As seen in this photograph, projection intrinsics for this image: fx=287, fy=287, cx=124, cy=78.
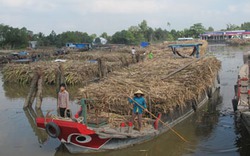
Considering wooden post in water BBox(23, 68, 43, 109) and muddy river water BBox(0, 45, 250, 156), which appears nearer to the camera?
muddy river water BBox(0, 45, 250, 156)

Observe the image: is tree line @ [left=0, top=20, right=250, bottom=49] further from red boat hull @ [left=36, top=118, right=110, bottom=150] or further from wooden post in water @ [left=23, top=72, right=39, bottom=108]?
red boat hull @ [left=36, top=118, right=110, bottom=150]

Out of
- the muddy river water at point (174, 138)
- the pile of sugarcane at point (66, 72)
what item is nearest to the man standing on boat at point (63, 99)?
the muddy river water at point (174, 138)

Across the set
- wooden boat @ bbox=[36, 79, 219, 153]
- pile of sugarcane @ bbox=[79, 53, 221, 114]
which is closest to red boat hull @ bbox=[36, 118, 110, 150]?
wooden boat @ bbox=[36, 79, 219, 153]

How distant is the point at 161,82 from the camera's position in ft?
35.9

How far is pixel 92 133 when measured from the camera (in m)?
8.06

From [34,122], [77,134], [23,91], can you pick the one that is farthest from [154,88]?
[23,91]

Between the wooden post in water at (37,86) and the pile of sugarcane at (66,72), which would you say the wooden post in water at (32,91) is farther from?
the pile of sugarcane at (66,72)

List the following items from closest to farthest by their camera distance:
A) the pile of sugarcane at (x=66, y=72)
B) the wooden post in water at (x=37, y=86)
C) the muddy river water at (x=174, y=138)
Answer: the muddy river water at (x=174, y=138) < the wooden post in water at (x=37, y=86) < the pile of sugarcane at (x=66, y=72)

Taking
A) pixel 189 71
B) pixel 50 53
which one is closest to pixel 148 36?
pixel 50 53

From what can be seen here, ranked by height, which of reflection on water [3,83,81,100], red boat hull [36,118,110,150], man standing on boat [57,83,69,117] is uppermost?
man standing on boat [57,83,69,117]

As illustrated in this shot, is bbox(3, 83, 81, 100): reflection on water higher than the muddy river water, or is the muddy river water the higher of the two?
bbox(3, 83, 81, 100): reflection on water

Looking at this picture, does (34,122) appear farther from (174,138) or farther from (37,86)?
(174,138)

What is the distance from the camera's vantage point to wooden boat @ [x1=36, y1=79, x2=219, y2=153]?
8.05 metres

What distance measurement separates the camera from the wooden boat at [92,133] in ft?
26.4
